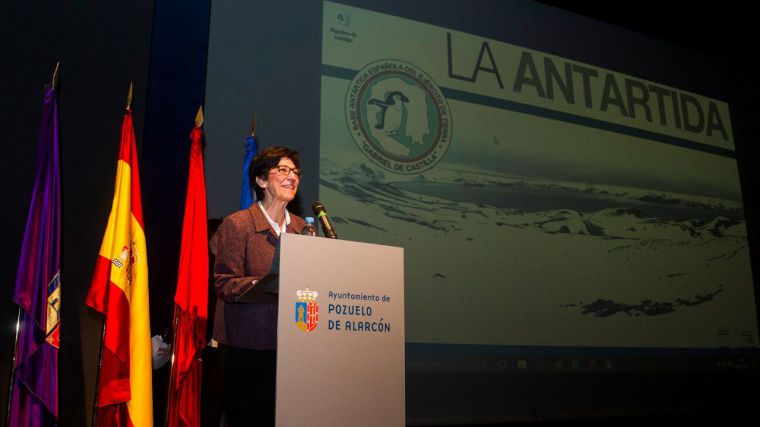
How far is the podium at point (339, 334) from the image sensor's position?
1.91 metres

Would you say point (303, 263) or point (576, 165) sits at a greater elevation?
point (576, 165)

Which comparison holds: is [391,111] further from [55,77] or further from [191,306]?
[55,77]

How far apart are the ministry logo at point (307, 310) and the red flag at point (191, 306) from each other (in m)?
0.96

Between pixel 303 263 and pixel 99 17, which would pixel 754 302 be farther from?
pixel 99 17

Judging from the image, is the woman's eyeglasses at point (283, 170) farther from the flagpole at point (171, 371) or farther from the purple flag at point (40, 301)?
the purple flag at point (40, 301)

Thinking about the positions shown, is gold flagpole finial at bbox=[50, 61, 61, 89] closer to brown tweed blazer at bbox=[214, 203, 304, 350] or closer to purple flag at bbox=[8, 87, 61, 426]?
purple flag at bbox=[8, 87, 61, 426]

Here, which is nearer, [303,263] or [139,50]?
[303,263]

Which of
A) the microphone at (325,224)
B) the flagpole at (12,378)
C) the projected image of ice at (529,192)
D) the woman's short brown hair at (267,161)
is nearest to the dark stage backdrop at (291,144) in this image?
the projected image of ice at (529,192)

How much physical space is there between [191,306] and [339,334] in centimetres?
100

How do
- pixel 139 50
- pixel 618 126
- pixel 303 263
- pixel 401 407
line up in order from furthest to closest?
pixel 618 126, pixel 139 50, pixel 401 407, pixel 303 263

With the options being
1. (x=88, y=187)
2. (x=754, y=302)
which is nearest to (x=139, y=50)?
(x=88, y=187)

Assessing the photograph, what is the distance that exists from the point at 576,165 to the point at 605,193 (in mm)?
297

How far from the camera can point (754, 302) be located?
4715 mm

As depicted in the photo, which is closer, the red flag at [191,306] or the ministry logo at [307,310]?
the ministry logo at [307,310]
